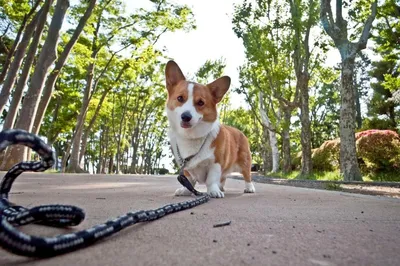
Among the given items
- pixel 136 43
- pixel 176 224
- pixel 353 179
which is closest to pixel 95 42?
pixel 136 43

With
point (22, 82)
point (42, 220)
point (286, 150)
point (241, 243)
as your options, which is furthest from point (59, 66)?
point (286, 150)

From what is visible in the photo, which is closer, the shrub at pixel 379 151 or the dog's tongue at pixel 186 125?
the dog's tongue at pixel 186 125

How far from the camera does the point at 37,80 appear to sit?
10.0m

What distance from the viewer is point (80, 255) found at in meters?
1.04

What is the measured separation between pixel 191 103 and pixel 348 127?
7.80 meters

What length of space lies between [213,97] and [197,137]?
1.55 feet

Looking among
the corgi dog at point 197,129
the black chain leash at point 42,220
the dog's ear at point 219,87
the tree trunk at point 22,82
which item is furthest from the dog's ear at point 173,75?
the tree trunk at point 22,82

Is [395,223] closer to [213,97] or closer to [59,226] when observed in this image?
[59,226]

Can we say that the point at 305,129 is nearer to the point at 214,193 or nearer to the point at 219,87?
the point at 219,87

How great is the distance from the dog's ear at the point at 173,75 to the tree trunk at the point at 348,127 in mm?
7530

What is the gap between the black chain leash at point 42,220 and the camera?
904 mm

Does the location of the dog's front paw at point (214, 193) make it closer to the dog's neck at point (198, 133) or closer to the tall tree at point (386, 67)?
the dog's neck at point (198, 133)

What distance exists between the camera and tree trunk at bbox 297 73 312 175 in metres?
13.5

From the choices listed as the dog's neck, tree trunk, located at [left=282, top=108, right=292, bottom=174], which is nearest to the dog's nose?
the dog's neck
